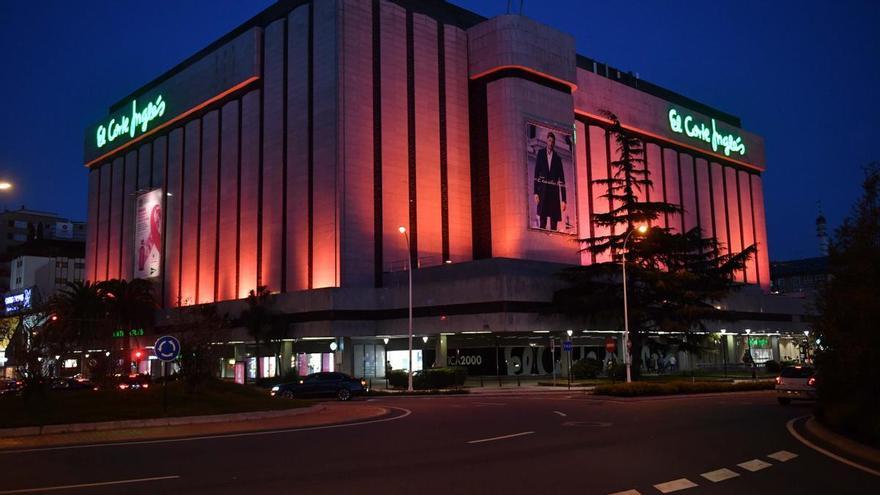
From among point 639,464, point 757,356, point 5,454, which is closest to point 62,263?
point 757,356

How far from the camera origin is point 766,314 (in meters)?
87.9

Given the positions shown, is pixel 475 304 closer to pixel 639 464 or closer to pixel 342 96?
pixel 342 96

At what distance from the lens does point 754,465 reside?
14.0 m

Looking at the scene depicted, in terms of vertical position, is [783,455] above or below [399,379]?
above

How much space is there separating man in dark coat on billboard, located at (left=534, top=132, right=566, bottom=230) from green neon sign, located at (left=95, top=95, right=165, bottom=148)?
48.2 metres

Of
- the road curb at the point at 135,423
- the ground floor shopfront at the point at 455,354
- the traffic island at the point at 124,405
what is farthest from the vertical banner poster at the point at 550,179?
the road curb at the point at 135,423

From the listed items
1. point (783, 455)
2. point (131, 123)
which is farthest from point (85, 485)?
point (131, 123)

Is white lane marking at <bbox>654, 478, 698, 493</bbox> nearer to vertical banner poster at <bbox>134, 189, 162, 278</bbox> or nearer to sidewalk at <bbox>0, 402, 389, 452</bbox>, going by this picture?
sidewalk at <bbox>0, 402, 389, 452</bbox>

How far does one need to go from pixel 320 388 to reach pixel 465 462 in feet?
91.1

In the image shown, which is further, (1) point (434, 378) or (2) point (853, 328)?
(1) point (434, 378)

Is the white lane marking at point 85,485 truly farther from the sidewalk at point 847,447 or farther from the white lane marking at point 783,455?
the sidewalk at point 847,447

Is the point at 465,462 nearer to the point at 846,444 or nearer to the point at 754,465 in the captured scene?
the point at 754,465

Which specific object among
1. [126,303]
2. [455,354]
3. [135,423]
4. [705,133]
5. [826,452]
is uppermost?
[705,133]

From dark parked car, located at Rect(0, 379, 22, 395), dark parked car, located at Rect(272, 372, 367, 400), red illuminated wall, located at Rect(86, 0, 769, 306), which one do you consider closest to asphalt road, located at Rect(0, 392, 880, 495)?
dark parked car, located at Rect(0, 379, 22, 395)
